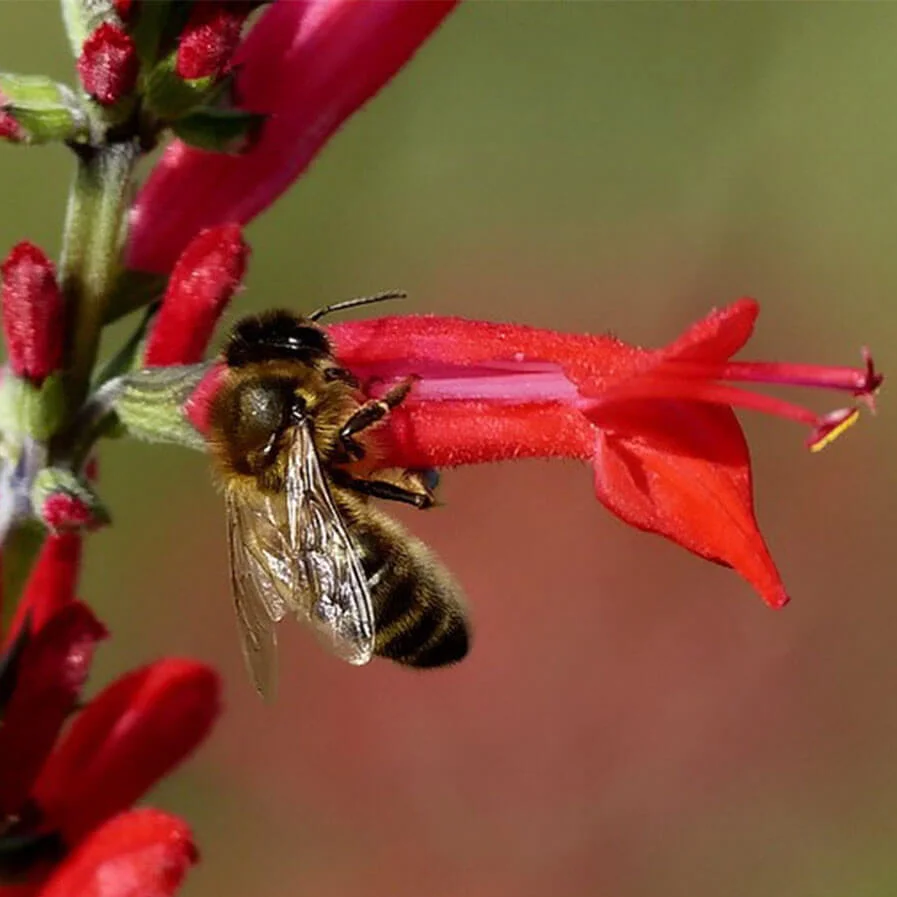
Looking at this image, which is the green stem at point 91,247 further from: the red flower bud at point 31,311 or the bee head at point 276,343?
the bee head at point 276,343

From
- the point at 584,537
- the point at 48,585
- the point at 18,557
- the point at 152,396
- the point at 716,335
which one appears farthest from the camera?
the point at 584,537

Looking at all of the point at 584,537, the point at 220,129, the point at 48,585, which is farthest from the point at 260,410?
the point at 584,537

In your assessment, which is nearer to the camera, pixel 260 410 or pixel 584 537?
pixel 260 410

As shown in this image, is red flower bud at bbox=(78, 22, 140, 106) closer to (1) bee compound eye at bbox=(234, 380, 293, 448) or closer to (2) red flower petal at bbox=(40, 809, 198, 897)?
(1) bee compound eye at bbox=(234, 380, 293, 448)

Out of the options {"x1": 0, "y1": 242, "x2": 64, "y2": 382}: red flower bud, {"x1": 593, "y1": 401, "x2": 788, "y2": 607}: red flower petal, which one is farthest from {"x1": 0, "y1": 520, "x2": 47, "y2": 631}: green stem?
{"x1": 593, "y1": 401, "x2": 788, "y2": 607}: red flower petal

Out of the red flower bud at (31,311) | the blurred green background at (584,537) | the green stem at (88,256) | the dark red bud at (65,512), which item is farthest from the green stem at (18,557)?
the blurred green background at (584,537)

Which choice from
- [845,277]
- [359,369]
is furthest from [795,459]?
[359,369]

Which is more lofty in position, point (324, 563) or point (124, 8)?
point (124, 8)

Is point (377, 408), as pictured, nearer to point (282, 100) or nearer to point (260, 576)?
point (260, 576)
